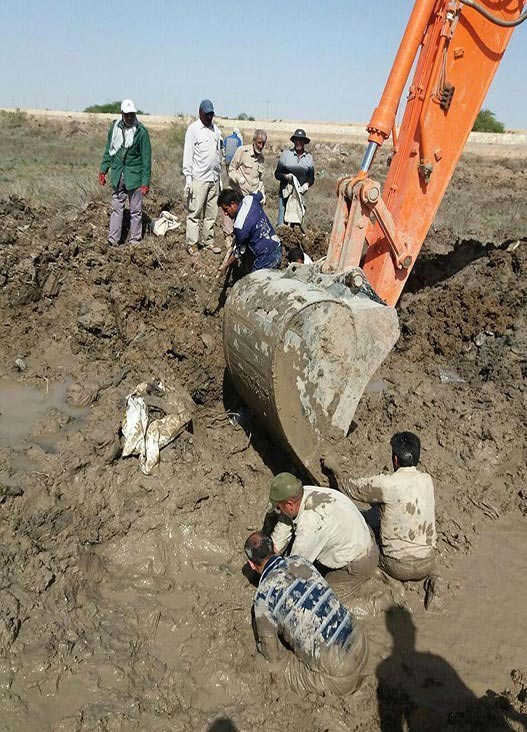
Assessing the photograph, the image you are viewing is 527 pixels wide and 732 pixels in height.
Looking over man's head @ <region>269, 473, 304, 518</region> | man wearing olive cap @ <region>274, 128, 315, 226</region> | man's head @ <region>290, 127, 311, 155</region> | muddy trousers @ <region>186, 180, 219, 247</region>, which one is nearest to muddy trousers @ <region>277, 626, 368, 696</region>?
man's head @ <region>269, 473, 304, 518</region>

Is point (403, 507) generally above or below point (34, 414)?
above

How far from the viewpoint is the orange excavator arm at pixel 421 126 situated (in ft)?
14.8

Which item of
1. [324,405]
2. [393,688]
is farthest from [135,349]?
[393,688]

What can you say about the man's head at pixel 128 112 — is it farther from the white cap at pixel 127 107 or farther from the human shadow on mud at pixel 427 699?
the human shadow on mud at pixel 427 699

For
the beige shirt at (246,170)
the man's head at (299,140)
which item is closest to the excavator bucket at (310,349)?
the beige shirt at (246,170)

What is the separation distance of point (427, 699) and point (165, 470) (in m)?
2.46

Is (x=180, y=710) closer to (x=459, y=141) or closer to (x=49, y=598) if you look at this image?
(x=49, y=598)

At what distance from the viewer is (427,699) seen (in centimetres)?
345

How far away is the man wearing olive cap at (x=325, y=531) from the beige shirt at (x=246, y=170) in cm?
529

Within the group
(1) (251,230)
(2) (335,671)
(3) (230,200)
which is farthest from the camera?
(1) (251,230)

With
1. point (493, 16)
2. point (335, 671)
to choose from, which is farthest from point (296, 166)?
point (335, 671)

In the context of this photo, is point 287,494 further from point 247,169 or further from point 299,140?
point 299,140

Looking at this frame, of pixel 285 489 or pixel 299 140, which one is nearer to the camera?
pixel 285 489

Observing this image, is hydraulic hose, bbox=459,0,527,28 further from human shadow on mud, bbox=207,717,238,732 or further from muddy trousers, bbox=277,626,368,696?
human shadow on mud, bbox=207,717,238,732
